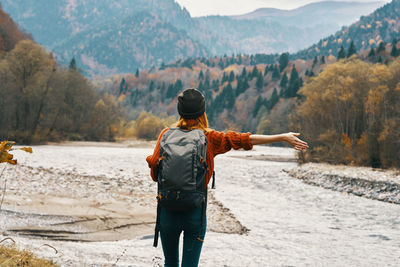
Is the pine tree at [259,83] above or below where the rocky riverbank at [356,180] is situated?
above

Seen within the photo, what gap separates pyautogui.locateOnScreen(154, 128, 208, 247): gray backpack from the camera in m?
2.95

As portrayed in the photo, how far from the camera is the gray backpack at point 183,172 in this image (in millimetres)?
2951

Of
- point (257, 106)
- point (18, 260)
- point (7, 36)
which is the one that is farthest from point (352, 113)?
point (257, 106)

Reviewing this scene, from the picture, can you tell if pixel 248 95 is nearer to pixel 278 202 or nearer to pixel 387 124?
pixel 387 124

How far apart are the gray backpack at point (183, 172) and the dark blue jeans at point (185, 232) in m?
0.06

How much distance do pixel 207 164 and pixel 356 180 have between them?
925 inches

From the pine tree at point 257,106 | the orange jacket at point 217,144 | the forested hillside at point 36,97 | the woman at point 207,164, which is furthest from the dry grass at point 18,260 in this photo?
the pine tree at point 257,106

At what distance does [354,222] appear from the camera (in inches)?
548

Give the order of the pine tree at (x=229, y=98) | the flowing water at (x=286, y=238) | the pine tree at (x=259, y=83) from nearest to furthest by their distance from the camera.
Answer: the flowing water at (x=286, y=238) → the pine tree at (x=229, y=98) → the pine tree at (x=259, y=83)

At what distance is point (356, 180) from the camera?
24359 millimetres

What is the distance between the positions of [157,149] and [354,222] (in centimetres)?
1256

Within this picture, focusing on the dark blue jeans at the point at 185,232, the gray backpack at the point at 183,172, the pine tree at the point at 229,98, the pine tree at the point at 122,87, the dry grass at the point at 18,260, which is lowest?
the dry grass at the point at 18,260

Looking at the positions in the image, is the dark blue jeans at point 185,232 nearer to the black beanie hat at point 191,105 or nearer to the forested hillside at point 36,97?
the black beanie hat at point 191,105

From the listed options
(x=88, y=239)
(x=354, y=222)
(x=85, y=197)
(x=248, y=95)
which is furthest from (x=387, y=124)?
Result: (x=248, y=95)
